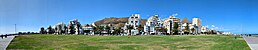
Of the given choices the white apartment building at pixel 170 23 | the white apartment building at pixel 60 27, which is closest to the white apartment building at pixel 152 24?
the white apartment building at pixel 170 23

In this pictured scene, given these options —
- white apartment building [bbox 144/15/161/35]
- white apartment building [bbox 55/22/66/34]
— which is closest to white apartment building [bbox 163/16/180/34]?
white apartment building [bbox 144/15/161/35]

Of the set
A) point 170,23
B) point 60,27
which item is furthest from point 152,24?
point 60,27

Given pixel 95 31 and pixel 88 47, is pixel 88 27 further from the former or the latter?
pixel 88 47

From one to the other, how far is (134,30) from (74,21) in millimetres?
15000

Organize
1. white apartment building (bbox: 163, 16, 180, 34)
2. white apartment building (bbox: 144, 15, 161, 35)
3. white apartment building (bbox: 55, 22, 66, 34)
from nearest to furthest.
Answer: white apartment building (bbox: 163, 16, 180, 34) < white apartment building (bbox: 144, 15, 161, 35) < white apartment building (bbox: 55, 22, 66, 34)

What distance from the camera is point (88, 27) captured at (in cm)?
8394

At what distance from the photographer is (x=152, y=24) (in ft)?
257

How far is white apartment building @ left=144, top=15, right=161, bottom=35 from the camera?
74.7m

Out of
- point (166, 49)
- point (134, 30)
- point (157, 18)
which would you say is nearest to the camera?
point (166, 49)

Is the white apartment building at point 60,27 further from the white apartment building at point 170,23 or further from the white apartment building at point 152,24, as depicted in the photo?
the white apartment building at point 170,23

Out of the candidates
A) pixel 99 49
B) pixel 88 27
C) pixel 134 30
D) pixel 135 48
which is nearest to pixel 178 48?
pixel 135 48

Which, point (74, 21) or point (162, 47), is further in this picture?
point (74, 21)

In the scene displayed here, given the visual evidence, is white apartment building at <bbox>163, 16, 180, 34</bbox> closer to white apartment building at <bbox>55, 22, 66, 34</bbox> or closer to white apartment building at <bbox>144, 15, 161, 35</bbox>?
white apartment building at <bbox>144, 15, 161, 35</bbox>

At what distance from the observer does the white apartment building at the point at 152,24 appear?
74675mm
